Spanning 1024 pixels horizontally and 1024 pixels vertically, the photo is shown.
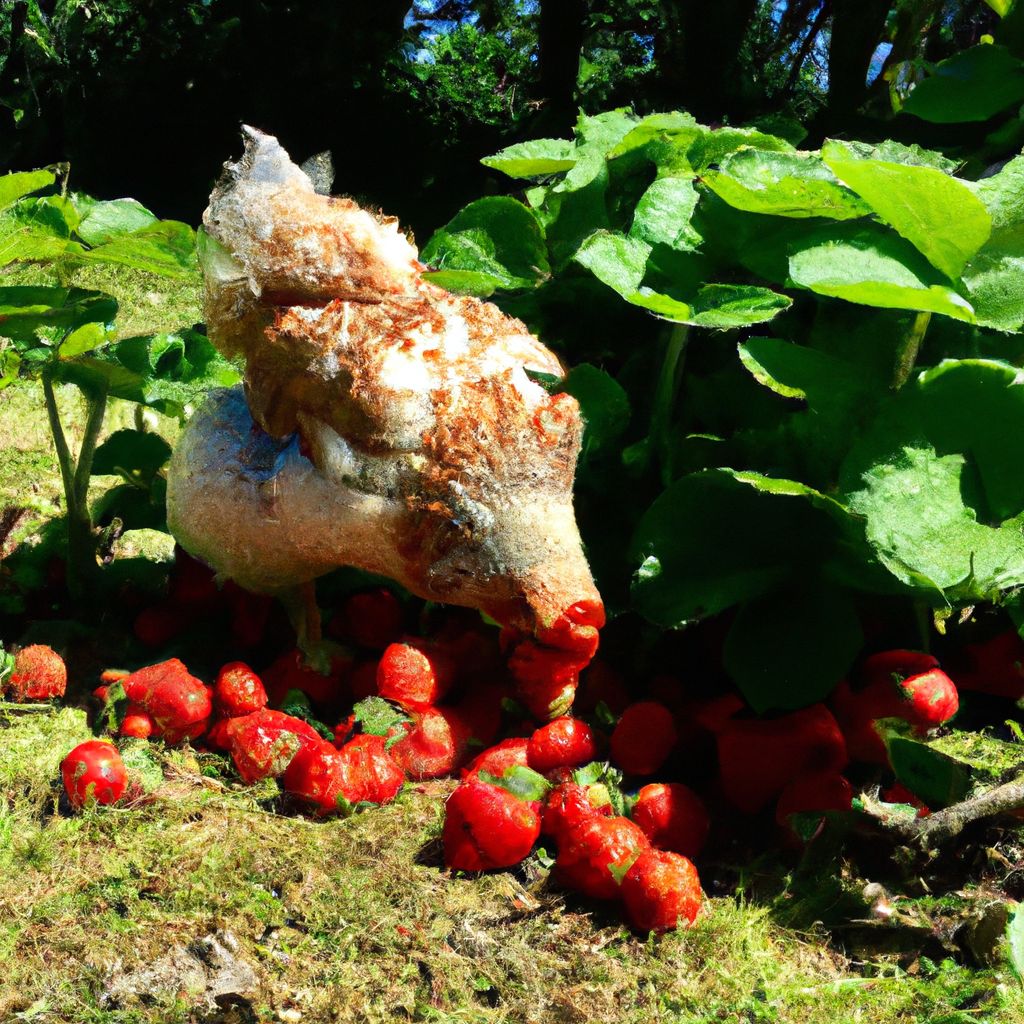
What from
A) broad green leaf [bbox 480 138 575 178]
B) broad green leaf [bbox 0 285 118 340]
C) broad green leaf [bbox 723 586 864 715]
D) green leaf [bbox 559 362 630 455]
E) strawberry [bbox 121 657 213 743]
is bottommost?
strawberry [bbox 121 657 213 743]

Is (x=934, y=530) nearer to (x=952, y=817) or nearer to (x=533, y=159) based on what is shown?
(x=952, y=817)

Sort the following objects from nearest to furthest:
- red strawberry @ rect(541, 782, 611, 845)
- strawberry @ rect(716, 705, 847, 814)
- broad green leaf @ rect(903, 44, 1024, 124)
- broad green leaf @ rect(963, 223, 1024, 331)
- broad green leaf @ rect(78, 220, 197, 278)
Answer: red strawberry @ rect(541, 782, 611, 845) → strawberry @ rect(716, 705, 847, 814) → broad green leaf @ rect(963, 223, 1024, 331) → broad green leaf @ rect(78, 220, 197, 278) → broad green leaf @ rect(903, 44, 1024, 124)

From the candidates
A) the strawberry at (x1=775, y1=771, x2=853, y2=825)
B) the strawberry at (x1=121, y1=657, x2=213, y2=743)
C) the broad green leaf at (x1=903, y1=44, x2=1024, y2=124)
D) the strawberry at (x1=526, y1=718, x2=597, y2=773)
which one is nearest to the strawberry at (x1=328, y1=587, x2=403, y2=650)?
the strawberry at (x1=121, y1=657, x2=213, y2=743)

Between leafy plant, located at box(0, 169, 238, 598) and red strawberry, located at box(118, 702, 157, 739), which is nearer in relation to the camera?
red strawberry, located at box(118, 702, 157, 739)

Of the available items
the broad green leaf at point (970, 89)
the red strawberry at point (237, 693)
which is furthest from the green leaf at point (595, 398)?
the broad green leaf at point (970, 89)

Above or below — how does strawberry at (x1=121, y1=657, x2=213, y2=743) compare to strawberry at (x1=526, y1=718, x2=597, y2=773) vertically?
below

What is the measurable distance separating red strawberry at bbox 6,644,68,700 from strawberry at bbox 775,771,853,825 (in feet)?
3.83

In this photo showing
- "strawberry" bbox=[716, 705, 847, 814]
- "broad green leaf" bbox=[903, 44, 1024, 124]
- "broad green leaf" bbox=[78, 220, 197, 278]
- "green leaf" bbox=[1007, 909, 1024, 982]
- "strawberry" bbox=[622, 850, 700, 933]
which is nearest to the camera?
"green leaf" bbox=[1007, 909, 1024, 982]

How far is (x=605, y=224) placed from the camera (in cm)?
220

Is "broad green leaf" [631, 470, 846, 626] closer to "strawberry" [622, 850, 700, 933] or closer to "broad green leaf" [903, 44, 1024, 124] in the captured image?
"strawberry" [622, 850, 700, 933]

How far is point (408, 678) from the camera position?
1.84 meters

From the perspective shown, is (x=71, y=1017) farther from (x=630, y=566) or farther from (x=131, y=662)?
(x=630, y=566)

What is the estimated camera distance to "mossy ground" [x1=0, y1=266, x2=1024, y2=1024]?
4.46 ft

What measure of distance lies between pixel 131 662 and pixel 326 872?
0.72m
